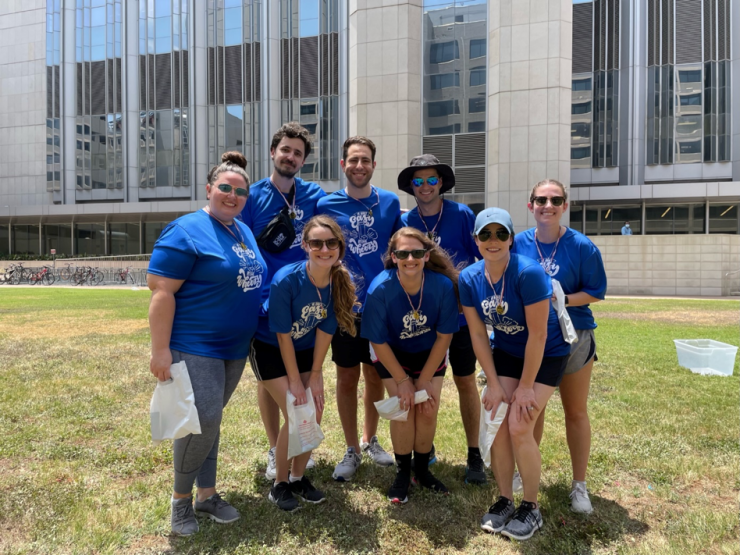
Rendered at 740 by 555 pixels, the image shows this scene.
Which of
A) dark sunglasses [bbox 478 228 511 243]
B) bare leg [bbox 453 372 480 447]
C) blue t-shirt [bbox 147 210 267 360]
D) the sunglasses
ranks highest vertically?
the sunglasses

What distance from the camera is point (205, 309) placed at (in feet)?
10.2

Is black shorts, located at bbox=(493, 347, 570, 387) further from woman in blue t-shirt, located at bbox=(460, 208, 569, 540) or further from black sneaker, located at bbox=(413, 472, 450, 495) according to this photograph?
black sneaker, located at bbox=(413, 472, 450, 495)

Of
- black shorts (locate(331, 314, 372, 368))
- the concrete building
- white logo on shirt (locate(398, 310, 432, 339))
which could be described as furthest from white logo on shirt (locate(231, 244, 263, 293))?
the concrete building

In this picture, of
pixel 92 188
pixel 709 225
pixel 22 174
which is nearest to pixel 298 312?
pixel 709 225

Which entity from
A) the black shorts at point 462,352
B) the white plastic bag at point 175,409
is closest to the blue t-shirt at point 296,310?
the white plastic bag at point 175,409

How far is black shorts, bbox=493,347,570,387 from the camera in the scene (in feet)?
10.7

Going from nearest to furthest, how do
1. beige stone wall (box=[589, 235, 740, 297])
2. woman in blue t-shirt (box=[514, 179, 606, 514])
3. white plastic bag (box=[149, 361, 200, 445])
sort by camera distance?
1. white plastic bag (box=[149, 361, 200, 445])
2. woman in blue t-shirt (box=[514, 179, 606, 514])
3. beige stone wall (box=[589, 235, 740, 297])

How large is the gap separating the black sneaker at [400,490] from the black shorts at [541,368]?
1.12 m

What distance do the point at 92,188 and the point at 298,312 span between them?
4328 cm

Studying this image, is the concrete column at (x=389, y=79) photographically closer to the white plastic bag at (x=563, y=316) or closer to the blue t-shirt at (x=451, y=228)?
the blue t-shirt at (x=451, y=228)

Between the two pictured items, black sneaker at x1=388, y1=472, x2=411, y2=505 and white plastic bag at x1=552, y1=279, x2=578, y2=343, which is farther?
black sneaker at x1=388, y1=472, x2=411, y2=505

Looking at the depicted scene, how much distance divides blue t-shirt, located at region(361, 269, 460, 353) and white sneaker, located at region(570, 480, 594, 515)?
146 centimetres

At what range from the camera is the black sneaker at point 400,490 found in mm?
3633

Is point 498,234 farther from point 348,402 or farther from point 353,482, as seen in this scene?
point 353,482
